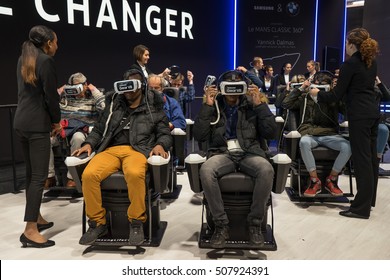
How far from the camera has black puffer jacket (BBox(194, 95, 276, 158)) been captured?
10.2 feet

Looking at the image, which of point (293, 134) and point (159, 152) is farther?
point (293, 134)

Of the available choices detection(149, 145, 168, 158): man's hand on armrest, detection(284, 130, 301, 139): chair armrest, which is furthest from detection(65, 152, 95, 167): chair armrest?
detection(284, 130, 301, 139): chair armrest

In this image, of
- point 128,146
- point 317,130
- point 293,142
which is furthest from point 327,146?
point 128,146

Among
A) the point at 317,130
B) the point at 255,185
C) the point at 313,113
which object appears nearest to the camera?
the point at 255,185

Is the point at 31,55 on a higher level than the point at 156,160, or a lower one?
higher

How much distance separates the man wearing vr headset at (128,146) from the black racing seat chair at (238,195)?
0.29m

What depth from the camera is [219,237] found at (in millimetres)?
2840

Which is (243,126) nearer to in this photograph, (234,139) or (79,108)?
(234,139)

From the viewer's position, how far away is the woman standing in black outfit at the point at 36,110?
287cm

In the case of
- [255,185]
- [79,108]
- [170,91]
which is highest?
[170,91]

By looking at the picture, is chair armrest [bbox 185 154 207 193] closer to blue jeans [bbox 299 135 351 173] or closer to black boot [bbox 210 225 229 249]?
black boot [bbox 210 225 229 249]

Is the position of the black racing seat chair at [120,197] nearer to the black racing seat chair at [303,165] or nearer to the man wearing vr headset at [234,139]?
the man wearing vr headset at [234,139]

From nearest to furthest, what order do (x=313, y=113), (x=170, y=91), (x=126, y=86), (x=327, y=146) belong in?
1. (x=126, y=86)
2. (x=327, y=146)
3. (x=313, y=113)
4. (x=170, y=91)

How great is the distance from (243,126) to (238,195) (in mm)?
576
